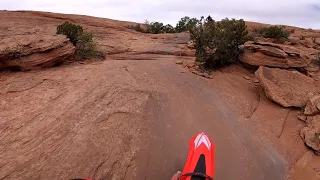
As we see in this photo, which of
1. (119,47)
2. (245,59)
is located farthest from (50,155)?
(119,47)

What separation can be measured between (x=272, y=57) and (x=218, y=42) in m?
1.62

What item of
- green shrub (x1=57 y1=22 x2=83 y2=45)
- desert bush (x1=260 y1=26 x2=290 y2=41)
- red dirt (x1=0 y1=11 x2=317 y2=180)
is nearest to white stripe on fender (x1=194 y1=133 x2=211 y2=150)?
red dirt (x1=0 y1=11 x2=317 y2=180)

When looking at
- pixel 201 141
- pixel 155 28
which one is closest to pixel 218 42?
pixel 201 141

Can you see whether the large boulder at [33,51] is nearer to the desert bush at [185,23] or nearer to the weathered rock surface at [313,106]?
the weathered rock surface at [313,106]

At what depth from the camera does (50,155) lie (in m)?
4.52

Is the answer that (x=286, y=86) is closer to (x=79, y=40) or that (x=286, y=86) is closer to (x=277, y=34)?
(x=79, y=40)

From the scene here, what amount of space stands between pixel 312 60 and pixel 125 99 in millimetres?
6752

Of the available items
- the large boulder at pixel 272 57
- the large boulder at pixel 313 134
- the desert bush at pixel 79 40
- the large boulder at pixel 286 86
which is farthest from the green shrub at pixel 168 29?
the large boulder at pixel 313 134

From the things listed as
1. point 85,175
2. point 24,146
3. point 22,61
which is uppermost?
point 22,61

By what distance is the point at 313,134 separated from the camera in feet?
20.5

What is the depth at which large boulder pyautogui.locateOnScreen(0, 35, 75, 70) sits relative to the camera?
6.54m

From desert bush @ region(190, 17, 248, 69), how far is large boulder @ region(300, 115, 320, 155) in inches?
123

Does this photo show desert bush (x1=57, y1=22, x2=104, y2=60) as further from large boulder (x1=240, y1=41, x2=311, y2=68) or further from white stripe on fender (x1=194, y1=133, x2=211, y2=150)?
white stripe on fender (x1=194, y1=133, x2=211, y2=150)

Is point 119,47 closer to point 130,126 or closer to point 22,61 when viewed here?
point 22,61
